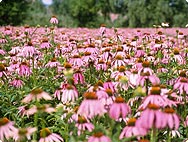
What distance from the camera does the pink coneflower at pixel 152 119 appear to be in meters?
1.64

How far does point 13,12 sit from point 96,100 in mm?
18946

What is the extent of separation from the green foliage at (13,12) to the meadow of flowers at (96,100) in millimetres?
15047

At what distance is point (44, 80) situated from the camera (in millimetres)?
4148

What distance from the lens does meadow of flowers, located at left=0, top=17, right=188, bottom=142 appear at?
1900 mm

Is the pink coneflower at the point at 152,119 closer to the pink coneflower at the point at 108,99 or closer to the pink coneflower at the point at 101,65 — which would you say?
the pink coneflower at the point at 108,99

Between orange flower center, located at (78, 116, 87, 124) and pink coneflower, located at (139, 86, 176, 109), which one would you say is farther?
orange flower center, located at (78, 116, 87, 124)

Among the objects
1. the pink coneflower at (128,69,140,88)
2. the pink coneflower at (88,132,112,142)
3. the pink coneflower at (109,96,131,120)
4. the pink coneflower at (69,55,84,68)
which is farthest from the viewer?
the pink coneflower at (69,55,84,68)

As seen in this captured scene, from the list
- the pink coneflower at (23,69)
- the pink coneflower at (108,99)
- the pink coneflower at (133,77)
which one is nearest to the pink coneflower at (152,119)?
the pink coneflower at (108,99)

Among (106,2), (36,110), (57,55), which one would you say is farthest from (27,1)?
(36,110)

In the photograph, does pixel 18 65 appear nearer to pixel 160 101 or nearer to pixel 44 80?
pixel 44 80

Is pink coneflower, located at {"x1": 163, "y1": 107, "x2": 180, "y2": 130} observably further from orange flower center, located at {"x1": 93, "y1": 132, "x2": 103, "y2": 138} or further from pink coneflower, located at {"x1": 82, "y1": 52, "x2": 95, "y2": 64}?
pink coneflower, located at {"x1": 82, "y1": 52, "x2": 95, "y2": 64}

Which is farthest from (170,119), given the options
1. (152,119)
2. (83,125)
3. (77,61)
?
(77,61)

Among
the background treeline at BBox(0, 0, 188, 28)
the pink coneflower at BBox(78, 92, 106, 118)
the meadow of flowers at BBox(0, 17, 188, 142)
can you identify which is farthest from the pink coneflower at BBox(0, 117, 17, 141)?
the background treeline at BBox(0, 0, 188, 28)

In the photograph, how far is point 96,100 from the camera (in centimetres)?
198
